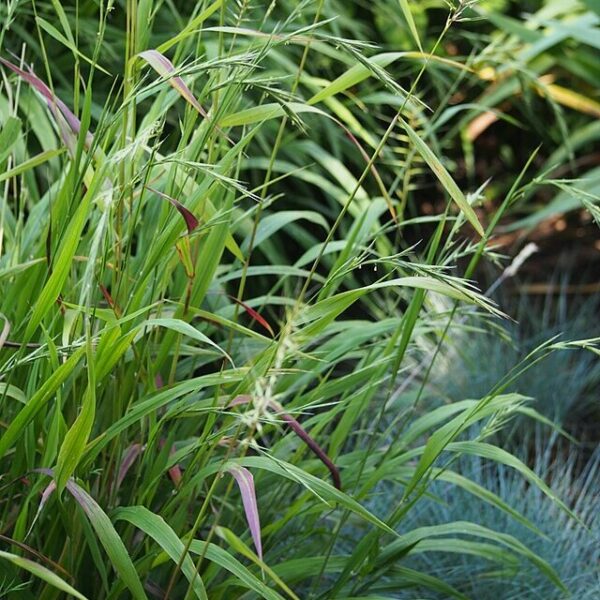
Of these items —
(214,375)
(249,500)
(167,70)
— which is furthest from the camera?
(214,375)

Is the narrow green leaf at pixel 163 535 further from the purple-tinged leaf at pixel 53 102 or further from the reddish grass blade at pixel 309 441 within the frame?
the purple-tinged leaf at pixel 53 102

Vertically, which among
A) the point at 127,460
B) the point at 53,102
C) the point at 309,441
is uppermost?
the point at 53,102

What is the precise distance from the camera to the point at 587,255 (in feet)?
10.0

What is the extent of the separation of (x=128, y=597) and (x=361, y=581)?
10.6 inches

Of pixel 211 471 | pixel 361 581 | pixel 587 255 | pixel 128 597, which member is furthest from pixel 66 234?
pixel 587 255

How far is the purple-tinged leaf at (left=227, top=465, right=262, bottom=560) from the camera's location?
2.58 ft

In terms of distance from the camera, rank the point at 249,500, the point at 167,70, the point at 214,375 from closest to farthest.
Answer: the point at 249,500, the point at 167,70, the point at 214,375

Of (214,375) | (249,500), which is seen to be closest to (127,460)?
(214,375)

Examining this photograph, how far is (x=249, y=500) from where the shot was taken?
0.84 m

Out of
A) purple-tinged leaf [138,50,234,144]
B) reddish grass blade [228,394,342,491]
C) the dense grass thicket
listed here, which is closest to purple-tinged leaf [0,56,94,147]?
the dense grass thicket

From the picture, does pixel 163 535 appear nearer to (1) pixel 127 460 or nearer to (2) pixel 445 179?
(1) pixel 127 460

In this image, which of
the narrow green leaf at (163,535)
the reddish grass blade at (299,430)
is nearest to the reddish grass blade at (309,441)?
the reddish grass blade at (299,430)

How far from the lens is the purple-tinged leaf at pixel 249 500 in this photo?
2.58ft

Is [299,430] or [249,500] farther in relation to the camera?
[299,430]
